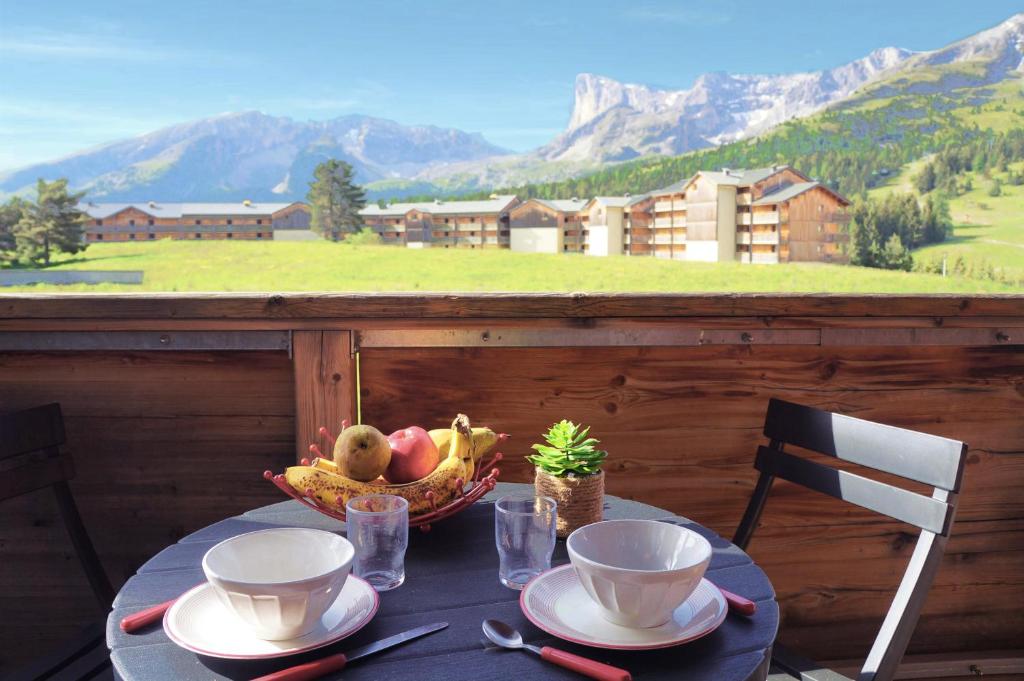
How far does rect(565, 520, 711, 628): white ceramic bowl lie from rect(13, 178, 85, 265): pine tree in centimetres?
1582

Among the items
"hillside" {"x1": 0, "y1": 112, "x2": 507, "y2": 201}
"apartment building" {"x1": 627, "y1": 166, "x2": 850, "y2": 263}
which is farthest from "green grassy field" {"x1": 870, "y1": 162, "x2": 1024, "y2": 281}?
"hillside" {"x1": 0, "y1": 112, "x2": 507, "y2": 201}

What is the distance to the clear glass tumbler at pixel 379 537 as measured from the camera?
28.7 inches

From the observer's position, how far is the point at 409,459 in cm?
87

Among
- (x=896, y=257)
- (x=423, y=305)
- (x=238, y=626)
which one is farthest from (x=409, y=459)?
(x=896, y=257)

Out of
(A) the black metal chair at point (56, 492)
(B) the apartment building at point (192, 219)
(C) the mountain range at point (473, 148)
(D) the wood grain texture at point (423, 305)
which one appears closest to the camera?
(A) the black metal chair at point (56, 492)

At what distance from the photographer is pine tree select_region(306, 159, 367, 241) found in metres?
19.8

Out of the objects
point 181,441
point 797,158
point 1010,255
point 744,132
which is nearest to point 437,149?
point 744,132

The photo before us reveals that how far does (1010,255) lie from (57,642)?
24.4 metres

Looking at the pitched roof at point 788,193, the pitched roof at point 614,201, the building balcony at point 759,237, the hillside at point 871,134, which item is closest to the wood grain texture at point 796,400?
the pitched roof at point 788,193

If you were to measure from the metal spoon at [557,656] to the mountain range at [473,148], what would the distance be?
27665 millimetres

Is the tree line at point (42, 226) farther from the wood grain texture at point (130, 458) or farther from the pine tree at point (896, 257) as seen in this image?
the pine tree at point (896, 257)

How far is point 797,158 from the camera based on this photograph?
82.0 ft

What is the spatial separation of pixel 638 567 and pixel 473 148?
38653 millimetres

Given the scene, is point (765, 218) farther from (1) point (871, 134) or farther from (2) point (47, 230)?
(2) point (47, 230)
